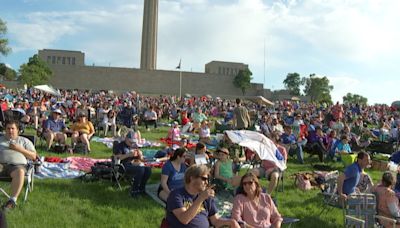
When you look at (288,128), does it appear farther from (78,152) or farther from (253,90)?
(253,90)

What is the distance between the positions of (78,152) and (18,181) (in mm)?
6105

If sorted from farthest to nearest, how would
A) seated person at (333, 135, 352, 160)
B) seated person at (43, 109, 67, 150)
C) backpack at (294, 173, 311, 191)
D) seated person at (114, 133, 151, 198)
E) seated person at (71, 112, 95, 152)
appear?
seated person at (333, 135, 352, 160) → seated person at (71, 112, 95, 152) → seated person at (43, 109, 67, 150) → backpack at (294, 173, 311, 191) → seated person at (114, 133, 151, 198)

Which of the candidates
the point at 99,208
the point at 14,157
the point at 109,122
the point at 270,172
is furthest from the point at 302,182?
the point at 109,122

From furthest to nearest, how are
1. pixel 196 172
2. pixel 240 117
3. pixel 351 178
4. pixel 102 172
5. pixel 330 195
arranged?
1. pixel 240 117
2. pixel 102 172
3. pixel 330 195
4. pixel 351 178
5. pixel 196 172

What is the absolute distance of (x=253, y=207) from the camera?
5.20 meters

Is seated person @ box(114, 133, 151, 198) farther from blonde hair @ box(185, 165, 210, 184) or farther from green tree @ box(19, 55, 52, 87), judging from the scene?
green tree @ box(19, 55, 52, 87)

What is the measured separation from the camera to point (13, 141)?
6.89 meters

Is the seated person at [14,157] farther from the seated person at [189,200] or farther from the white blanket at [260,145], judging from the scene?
the white blanket at [260,145]

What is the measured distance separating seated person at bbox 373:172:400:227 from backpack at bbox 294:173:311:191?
3.20 m

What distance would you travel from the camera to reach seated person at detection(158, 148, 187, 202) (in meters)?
6.84

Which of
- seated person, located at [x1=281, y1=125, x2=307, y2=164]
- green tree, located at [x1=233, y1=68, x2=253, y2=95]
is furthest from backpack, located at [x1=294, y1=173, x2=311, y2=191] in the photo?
green tree, located at [x1=233, y1=68, x2=253, y2=95]

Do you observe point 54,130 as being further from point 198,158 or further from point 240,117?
point 240,117

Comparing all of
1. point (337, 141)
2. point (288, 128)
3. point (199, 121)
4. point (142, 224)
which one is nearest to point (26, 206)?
point (142, 224)

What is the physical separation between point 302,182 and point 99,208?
498 centimetres
